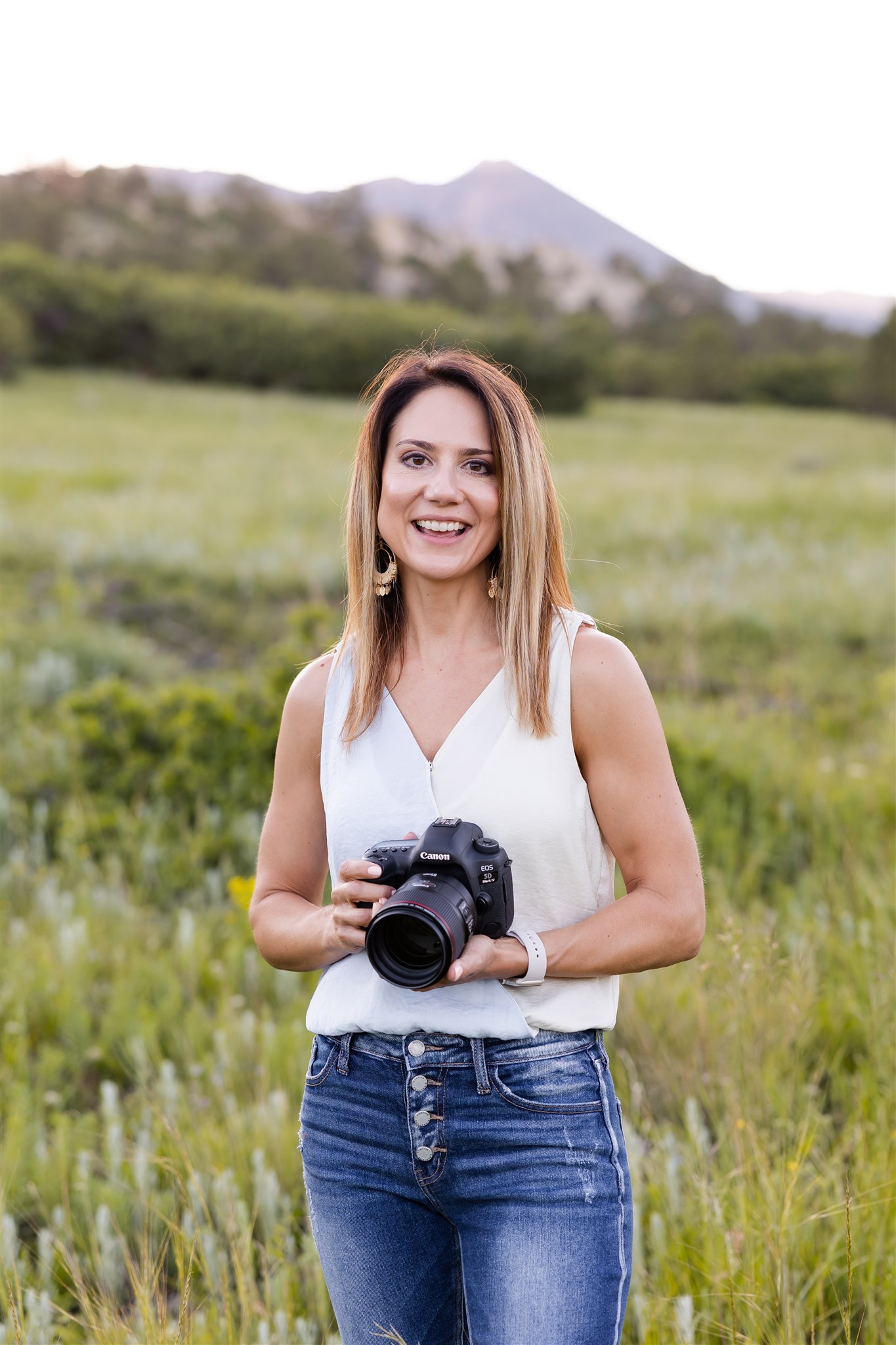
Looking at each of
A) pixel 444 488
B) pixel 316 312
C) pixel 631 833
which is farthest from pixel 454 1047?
pixel 316 312

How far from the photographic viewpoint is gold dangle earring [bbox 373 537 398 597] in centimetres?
225

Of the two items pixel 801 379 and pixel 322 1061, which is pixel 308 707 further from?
pixel 801 379

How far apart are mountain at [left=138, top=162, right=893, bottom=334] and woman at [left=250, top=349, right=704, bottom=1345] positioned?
1994 inches

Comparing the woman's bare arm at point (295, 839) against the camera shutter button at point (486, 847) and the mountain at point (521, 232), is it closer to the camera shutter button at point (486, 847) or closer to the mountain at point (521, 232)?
the camera shutter button at point (486, 847)

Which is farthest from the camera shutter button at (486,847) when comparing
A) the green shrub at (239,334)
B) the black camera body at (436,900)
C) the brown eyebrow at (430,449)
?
the green shrub at (239,334)

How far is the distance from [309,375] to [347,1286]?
127 feet

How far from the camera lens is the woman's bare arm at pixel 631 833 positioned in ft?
Result: 6.09

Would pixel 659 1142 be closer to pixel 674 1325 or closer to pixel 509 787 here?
pixel 674 1325

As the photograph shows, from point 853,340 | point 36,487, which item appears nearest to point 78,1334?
point 36,487

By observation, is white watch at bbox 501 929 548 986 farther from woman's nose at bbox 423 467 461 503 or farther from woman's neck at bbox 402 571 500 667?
woman's nose at bbox 423 467 461 503

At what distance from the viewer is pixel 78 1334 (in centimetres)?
265

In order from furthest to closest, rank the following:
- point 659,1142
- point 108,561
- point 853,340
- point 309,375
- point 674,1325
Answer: point 853,340 < point 309,375 < point 108,561 < point 659,1142 < point 674,1325

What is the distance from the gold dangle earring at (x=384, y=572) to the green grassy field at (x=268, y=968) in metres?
1.07

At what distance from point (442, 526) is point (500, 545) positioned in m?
0.13
